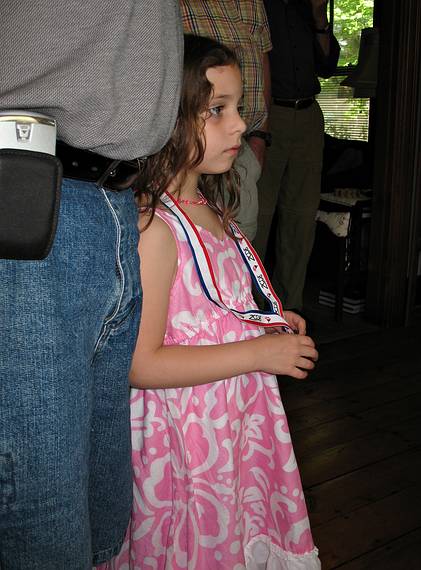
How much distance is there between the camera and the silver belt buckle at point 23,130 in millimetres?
603

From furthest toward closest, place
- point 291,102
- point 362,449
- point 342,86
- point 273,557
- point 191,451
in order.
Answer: point 342,86 < point 291,102 < point 362,449 < point 273,557 < point 191,451

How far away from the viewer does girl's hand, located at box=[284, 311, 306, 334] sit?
4.42 ft

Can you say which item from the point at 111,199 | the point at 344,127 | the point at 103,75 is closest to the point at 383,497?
the point at 111,199

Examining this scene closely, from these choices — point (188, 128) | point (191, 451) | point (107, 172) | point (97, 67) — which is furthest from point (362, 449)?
point (97, 67)

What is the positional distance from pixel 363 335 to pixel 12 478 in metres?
2.99

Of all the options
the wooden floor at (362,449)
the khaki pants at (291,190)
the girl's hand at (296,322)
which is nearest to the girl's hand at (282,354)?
the girl's hand at (296,322)

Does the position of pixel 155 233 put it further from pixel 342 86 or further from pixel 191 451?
pixel 342 86

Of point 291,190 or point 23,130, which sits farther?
point 291,190

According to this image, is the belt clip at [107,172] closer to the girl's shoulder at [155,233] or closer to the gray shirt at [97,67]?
the gray shirt at [97,67]

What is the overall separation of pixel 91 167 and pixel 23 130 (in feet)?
0.36

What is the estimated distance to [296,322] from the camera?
54.0 inches

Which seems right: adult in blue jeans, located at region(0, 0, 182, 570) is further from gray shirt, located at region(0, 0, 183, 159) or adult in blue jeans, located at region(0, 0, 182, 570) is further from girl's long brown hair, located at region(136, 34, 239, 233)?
girl's long brown hair, located at region(136, 34, 239, 233)

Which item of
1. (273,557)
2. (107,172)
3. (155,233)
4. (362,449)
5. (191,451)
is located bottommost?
(362,449)

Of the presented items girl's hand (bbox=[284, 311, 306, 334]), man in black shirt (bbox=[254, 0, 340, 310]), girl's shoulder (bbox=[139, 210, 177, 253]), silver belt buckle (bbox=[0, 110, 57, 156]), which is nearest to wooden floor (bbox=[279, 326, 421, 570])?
man in black shirt (bbox=[254, 0, 340, 310])
